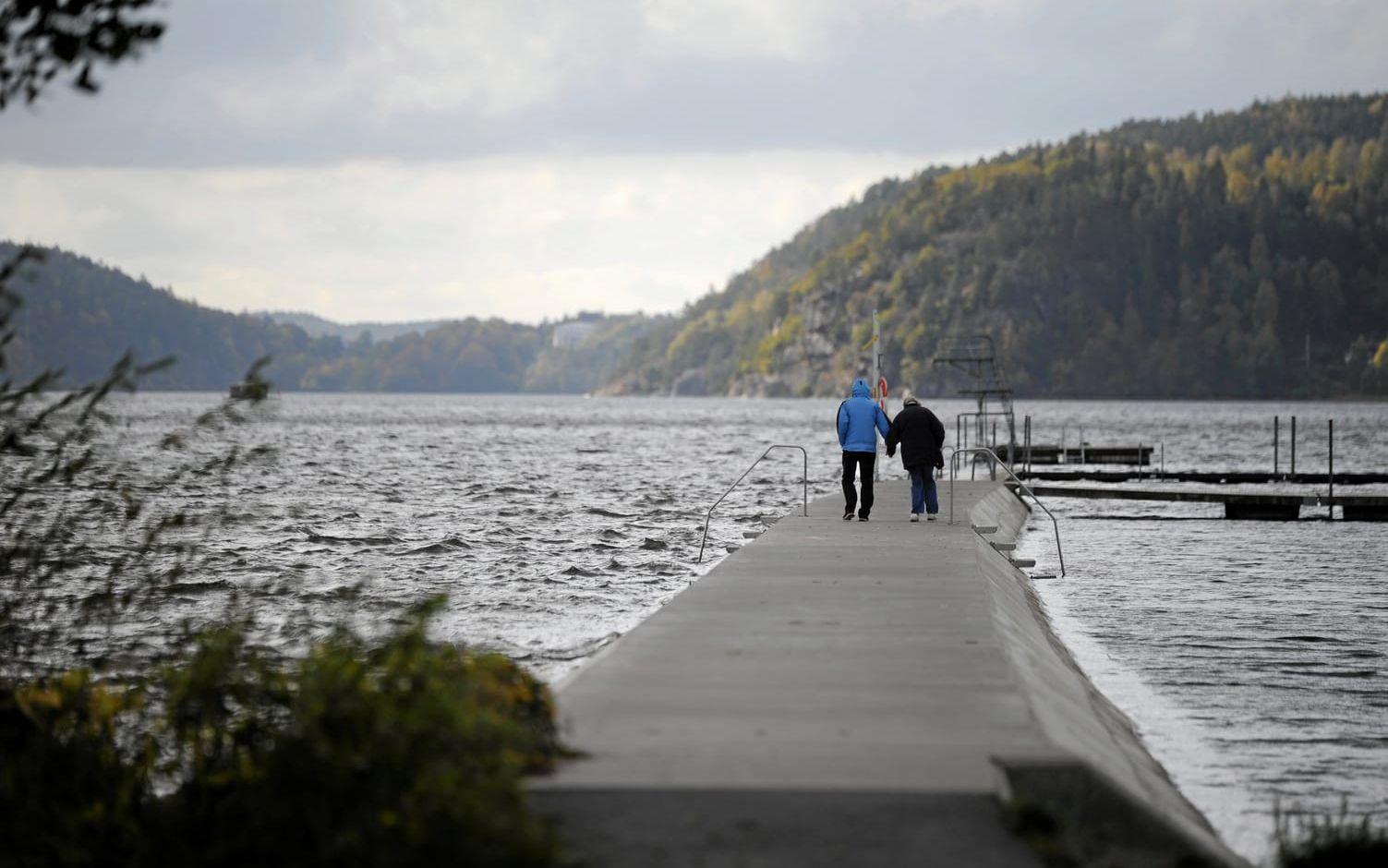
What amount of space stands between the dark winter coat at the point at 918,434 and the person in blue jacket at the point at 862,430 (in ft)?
0.62

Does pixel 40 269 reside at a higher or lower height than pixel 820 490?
higher

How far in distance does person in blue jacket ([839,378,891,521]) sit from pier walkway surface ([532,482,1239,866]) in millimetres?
8320

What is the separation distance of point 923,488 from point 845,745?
15696 mm

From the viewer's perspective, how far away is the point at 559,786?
6684mm

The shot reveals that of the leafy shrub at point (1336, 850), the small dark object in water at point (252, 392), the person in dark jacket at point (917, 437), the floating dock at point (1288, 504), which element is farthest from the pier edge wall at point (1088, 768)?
the floating dock at point (1288, 504)

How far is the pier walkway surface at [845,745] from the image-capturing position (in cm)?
625

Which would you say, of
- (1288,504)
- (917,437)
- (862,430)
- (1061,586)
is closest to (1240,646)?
(1061,586)

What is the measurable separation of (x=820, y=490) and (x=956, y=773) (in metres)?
39.0

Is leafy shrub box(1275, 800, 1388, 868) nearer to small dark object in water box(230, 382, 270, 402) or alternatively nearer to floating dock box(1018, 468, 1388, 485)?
small dark object in water box(230, 382, 270, 402)

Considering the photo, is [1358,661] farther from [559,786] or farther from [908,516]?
[559,786]

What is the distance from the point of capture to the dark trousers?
2255 centimetres

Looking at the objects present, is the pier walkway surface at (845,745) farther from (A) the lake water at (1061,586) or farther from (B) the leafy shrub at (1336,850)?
(A) the lake water at (1061,586)

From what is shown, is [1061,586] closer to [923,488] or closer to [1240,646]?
[923,488]

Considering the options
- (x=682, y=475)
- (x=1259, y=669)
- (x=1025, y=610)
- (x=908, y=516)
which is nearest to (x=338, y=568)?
(x=908, y=516)
